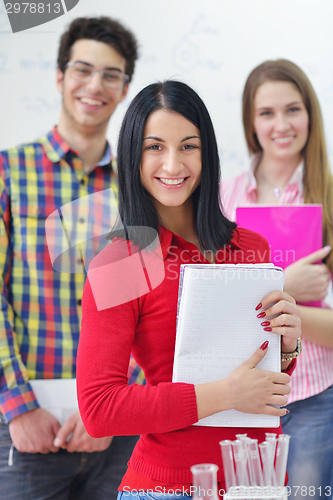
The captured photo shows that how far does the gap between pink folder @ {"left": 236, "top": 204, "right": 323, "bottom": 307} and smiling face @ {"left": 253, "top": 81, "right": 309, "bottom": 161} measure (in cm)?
30

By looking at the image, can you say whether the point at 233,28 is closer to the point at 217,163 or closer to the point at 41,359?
the point at 217,163

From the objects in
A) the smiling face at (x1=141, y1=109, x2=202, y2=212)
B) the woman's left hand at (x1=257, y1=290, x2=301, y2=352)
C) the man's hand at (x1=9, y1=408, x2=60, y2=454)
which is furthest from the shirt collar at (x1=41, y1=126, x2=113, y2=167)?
the woman's left hand at (x1=257, y1=290, x2=301, y2=352)

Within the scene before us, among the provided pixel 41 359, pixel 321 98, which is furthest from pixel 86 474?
pixel 321 98

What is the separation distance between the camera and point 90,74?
151 centimetres

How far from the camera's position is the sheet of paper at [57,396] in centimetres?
132

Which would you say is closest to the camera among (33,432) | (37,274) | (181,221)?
(181,221)

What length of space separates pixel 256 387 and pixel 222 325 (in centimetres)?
12

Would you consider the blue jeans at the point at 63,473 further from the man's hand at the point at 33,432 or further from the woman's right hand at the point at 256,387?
the woman's right hand at the point at 256,387

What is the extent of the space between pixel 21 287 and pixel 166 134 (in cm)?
74

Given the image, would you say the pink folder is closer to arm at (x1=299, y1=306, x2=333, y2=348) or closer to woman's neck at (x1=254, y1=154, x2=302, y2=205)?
arm at (x1=299, y1=306, x2=333, y2=348)

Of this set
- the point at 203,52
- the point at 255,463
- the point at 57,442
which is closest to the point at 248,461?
the point at 255,463

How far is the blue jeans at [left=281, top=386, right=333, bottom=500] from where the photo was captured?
1.32 metres

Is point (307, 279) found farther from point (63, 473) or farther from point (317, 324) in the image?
point (63, 473)

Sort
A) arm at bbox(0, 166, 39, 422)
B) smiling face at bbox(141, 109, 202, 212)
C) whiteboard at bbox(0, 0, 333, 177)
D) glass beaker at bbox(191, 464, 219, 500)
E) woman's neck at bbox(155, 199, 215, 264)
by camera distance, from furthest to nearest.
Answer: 1. whiteboard at bbox(0, 0, 333, 177)
2. arm at bbox(0, 166, 39, 422)
3. woman's neck at bbox(155, 199, 215, 264)
4. smiling face at bbox(141, 109, 202, 212)
5. glass beaker at bbox(191, 464, 219, 500)
